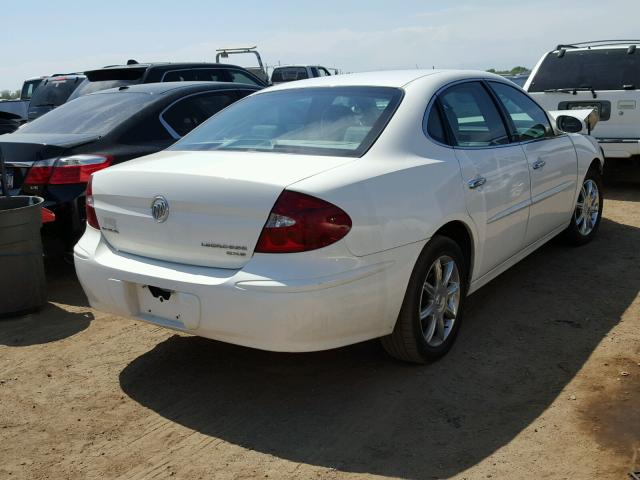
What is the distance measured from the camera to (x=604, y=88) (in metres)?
8.50

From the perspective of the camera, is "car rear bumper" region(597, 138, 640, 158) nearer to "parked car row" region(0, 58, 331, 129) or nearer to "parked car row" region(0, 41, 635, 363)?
"parked car row" region(0, 41, 635, 363)

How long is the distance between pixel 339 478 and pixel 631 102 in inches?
274

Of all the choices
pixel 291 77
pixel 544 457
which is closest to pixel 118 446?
pixel 544 457

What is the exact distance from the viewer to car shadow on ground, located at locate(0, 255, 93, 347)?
15.3ft

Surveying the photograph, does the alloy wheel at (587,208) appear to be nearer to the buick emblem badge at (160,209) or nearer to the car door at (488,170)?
the car door at (488,170)

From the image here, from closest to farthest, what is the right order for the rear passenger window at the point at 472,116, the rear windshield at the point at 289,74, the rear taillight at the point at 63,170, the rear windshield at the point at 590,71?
the rear passenger window at the point at 472,116, the rear taillight at the point at 63,170, the rear windshield at the point at 590,71, the rear windshield at the point at 289,74

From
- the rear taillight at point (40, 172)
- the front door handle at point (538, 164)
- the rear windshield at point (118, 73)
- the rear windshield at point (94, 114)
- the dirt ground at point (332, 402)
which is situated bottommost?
the dirt ground at point (332, 402)

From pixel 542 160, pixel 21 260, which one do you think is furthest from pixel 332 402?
pixel 21 260

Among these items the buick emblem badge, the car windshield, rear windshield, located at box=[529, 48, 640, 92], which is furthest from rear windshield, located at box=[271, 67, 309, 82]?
the buick emblem badge

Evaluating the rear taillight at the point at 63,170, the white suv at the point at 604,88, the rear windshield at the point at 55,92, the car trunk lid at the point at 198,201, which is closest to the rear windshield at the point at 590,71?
the white suv at the point at 604,88

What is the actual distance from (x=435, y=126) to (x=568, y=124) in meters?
2.32

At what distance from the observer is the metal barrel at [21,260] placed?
4855mm

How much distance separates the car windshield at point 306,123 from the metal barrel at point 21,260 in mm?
1378

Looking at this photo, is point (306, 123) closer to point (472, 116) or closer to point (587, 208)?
point (472, 116)
